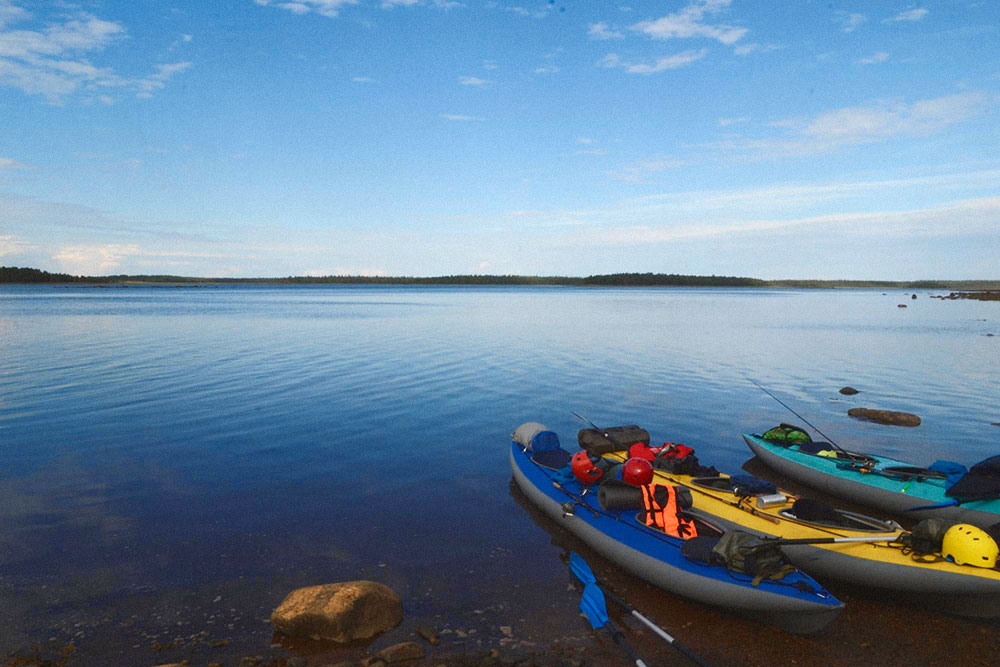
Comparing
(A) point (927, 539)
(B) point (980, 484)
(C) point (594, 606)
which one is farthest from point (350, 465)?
(B) point (980, 484)

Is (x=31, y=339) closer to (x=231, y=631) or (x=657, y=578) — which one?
(x=231, y=631)

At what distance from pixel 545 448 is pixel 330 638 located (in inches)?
280

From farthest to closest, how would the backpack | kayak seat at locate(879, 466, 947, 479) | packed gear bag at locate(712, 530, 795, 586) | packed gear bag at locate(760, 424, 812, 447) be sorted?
packed gear bag at locate(760, 424, 812, 447)
kayak seat at locate(879, 466, 947, 479)
the backpack
packed gear bag at locate(712, 530, 795, 586)

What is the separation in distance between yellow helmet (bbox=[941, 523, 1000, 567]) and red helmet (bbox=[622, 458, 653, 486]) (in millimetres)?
4503

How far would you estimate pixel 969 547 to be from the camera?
8445 millimetres

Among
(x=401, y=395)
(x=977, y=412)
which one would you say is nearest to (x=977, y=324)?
(x=977, y=412)

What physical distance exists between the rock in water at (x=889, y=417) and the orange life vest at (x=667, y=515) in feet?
44.8

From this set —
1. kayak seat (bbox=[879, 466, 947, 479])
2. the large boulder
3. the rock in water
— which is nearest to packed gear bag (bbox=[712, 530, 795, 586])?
the large boulder

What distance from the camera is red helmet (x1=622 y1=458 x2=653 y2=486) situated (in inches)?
424

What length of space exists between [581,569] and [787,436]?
8.52 metres

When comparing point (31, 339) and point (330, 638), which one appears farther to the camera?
point (31, 339)

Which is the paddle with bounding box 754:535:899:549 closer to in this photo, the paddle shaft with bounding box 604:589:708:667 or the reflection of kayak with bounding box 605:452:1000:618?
the reflection of kayak with bounding box 605:452:1000:618

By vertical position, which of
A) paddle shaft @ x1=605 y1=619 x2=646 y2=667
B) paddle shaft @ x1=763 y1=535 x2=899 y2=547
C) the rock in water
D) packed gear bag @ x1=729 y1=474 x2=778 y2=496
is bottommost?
paddle shaft @ x1=605 y1=619 x2=646 y2=667

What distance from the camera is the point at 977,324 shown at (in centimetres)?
5625
